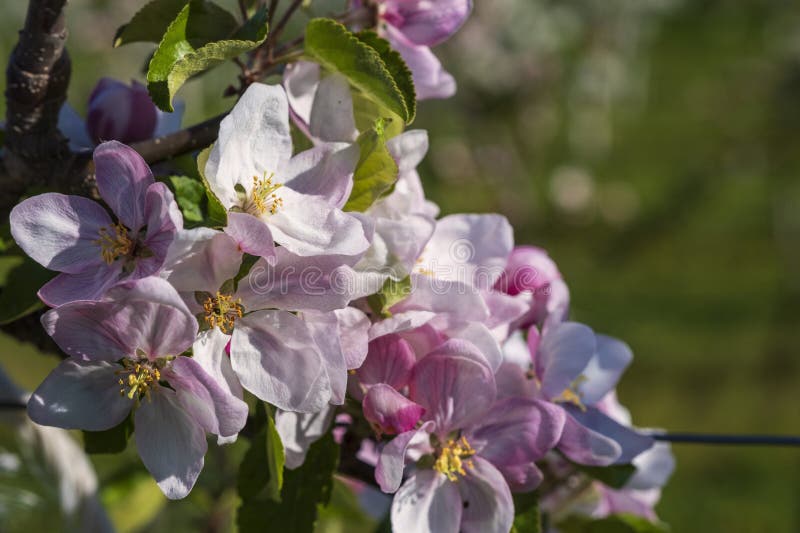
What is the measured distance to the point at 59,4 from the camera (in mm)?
579

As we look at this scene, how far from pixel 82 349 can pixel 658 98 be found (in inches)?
277

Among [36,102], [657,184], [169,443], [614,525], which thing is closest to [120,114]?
[36,102]

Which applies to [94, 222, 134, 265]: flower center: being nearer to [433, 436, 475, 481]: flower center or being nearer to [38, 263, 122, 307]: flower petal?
[38, 263, 122, 307]: flower petal

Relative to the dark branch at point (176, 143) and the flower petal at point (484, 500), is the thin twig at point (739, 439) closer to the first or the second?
the flower petal at point (484, 500)

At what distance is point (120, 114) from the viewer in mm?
684

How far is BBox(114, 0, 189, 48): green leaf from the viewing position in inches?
24.9

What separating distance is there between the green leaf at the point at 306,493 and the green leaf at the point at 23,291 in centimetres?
22

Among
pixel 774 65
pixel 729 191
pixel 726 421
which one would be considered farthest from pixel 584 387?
pixel 774 65

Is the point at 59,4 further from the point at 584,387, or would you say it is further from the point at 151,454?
the point at 584,387

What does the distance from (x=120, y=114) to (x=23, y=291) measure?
176mm

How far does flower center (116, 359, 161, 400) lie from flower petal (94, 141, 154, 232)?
81 millimetres

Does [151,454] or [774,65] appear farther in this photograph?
[774,65]

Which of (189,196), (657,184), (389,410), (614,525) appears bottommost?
(657,184)

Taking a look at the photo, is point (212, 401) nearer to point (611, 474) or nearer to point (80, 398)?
point (80, 398)
